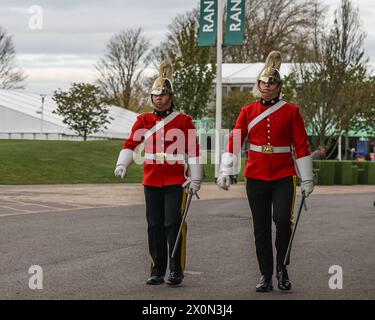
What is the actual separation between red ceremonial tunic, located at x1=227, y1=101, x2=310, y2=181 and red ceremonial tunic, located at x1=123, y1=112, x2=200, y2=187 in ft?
1.39

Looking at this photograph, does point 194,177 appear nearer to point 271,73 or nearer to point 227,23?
point 271,73

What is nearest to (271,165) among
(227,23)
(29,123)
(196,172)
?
(196,172)

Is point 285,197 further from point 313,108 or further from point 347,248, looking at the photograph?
point 313,108

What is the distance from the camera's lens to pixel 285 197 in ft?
26.5

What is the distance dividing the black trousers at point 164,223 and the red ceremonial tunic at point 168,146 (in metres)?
0.09

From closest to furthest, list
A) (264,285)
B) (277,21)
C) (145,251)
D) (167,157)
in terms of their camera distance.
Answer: (264,285) → (167,157) → (145,251) → (277,21)

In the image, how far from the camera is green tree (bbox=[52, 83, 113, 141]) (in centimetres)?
5278

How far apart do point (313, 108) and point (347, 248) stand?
26048mm

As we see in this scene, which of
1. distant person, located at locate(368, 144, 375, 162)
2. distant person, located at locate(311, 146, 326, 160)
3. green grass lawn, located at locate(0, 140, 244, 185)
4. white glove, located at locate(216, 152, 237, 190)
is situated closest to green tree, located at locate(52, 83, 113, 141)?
distant person, located at locate(368, 144, 375, 162)

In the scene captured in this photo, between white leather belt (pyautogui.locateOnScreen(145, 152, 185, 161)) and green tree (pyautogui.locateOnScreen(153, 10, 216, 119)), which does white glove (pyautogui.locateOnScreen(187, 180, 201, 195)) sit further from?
green tree (pyautogui.locateOnScreen(153, 10, 216, 119))

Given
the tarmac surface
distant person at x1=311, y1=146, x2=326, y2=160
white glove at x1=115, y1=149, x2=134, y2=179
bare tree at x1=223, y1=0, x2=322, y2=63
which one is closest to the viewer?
the tarmac surface

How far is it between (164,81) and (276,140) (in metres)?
1.14

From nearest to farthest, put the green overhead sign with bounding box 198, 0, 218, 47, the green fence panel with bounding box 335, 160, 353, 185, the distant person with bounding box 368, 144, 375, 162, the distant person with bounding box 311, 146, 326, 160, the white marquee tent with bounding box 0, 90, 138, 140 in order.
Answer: the green overhead sign with bounding box 198, 0, 218, 47
the green fence panel with bounding box 335, 160, 353, 185
the distant person with bounding box 311, 146, 326, 160
the distant person with bounding box 368, 144, 375, 162
the white marquee tent with bounding box 0, 90, 138, 140

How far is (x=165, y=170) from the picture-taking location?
8422 mm
